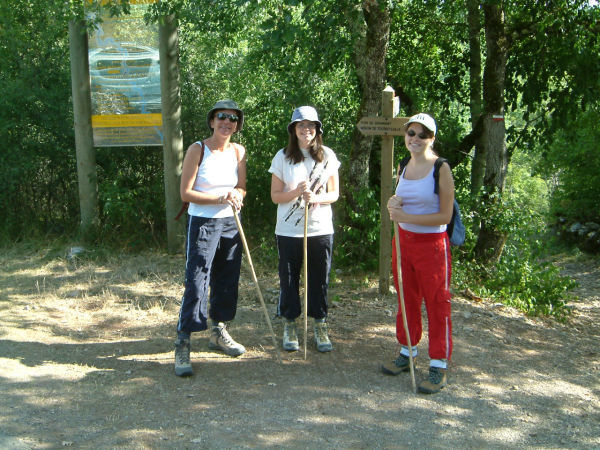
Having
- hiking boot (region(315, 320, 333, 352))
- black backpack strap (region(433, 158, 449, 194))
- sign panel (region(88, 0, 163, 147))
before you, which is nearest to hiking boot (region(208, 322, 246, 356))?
hiking boot (region(315, 320, 333, 352))

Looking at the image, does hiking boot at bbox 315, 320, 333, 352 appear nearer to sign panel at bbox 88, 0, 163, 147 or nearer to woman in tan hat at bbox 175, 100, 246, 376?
woman in tan hat at bbox 175, 100, 246, 376

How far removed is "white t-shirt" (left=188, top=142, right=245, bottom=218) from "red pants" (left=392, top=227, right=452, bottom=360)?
134 centimetres

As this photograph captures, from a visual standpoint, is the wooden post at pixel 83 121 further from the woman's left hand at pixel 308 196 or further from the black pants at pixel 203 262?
the woman's left hand at pixel 308 196

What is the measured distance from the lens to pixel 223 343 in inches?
192

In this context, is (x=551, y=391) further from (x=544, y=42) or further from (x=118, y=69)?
(x=118, y=69)

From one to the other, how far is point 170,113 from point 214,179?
3.70 m

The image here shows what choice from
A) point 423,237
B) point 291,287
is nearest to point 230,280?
point 291,287

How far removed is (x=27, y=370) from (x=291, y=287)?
82.9 inches

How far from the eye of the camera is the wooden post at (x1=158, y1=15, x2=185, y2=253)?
7.71 metres

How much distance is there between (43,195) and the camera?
911 cm

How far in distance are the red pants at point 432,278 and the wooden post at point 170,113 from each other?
4.38 metres

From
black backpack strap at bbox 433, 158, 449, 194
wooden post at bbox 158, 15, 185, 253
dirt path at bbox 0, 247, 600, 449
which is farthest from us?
wooden post at bbox 158, 15, 185, 253

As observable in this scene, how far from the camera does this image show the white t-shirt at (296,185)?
4.58 metres

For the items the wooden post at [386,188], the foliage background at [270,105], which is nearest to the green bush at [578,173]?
the foliage background at [270,105]
